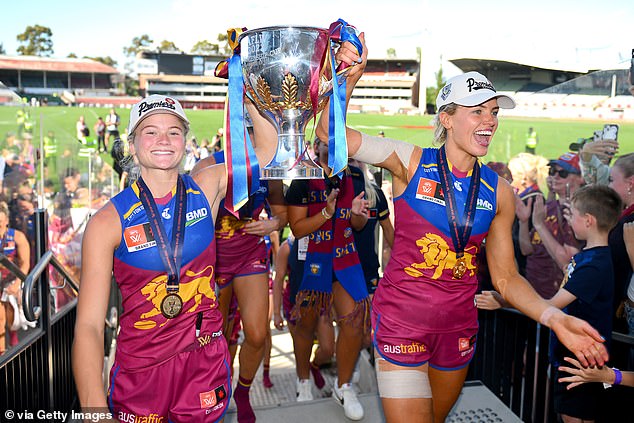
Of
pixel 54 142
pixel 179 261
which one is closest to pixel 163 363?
pixel 179 261

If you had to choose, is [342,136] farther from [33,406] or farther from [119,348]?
[33,406]

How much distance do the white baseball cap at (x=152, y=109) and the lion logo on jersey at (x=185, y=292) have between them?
60 centimetres

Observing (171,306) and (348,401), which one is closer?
(171,306)

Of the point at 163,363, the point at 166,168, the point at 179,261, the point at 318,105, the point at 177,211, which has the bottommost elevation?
the point at 163,363

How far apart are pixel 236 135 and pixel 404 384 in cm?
134

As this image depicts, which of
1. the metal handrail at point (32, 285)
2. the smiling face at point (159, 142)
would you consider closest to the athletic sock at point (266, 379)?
the metal handrail at point (32, 285)

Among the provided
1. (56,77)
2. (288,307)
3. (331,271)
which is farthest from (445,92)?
(56,77)

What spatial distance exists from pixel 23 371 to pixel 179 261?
1577mm

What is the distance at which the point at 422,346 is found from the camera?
8.48ft

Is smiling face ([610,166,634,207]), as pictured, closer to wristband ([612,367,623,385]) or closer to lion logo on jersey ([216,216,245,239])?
wristband ([612,367,623,385])

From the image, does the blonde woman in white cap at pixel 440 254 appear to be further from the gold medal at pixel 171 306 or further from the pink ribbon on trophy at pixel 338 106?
the gold medal at pixel 171 306

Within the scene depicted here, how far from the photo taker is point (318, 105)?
2.11 meters

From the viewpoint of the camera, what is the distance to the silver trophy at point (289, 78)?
6.26ft

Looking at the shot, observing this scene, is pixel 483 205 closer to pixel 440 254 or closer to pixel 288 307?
pixel 440 254
